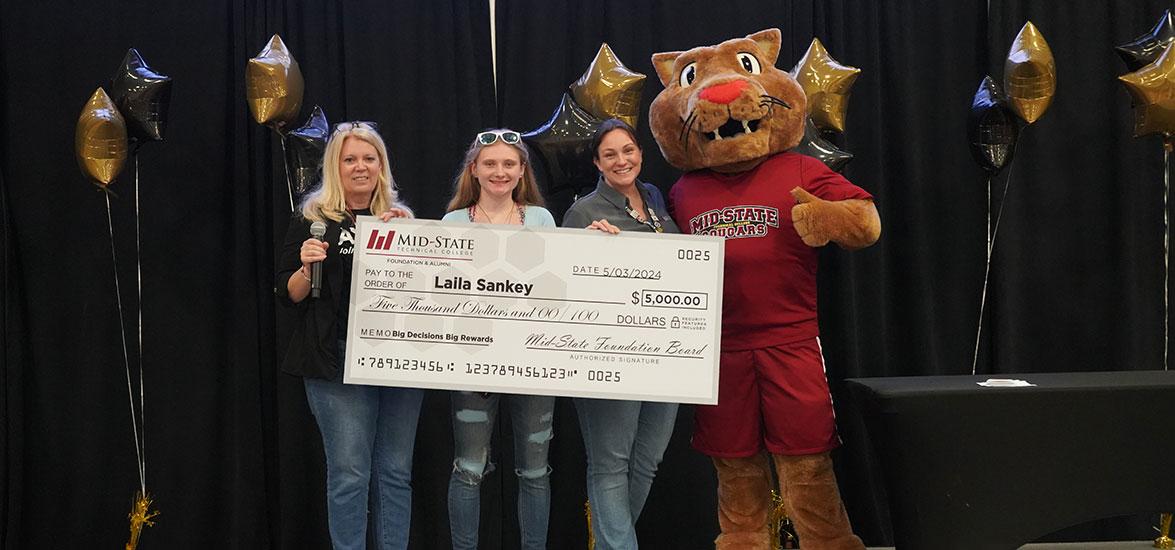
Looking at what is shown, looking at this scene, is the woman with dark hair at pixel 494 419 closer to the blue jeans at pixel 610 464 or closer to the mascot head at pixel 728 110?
the blue jeans at pixel 610 464

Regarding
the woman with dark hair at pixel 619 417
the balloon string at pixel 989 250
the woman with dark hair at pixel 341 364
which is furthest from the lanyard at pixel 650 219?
the balloon string at pixel 989 250

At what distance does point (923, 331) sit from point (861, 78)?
93 cm

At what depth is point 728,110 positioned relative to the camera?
2.40 m

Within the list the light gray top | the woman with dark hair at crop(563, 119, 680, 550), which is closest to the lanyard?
the woman with dark hair at crop(563, 119, 680, 550)

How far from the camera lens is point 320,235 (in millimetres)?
2293

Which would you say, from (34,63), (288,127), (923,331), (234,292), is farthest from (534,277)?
(34,63)

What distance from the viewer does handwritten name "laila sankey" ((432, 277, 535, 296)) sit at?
2.33 m

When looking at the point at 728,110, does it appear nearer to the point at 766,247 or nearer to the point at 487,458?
the point at 766,247

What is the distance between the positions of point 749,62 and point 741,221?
1.57ft

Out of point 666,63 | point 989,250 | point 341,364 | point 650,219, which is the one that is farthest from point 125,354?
point 989,250

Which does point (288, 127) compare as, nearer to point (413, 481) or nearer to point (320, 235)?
point (320, 235)

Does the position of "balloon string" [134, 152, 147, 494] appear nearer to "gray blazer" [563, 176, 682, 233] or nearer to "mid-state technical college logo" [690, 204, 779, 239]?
"gray blazer" [563, 176, 682, 233]

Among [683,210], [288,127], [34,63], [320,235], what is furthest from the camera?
[34,63]

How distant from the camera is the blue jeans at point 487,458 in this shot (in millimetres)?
2328
